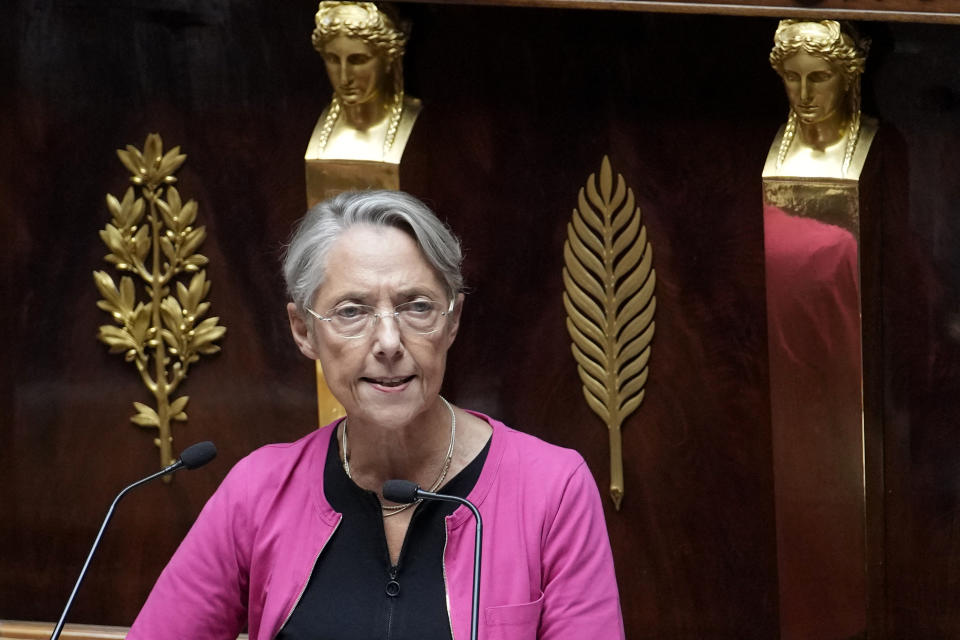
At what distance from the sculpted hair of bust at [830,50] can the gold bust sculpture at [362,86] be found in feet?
2.22

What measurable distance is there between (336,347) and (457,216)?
0.86m

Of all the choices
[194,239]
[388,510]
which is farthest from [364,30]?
[388,510]

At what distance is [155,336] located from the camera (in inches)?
132

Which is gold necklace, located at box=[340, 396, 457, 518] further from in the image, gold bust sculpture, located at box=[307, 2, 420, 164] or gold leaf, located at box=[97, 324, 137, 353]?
gold leaf, located at box=[97, 324, 137, 353]

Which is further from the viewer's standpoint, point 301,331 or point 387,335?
point 301,331

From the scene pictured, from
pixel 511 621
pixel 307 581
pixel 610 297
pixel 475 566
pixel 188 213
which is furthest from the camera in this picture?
pixel 188 213

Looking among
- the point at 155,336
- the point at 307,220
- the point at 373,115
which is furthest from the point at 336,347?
the point at 155,336

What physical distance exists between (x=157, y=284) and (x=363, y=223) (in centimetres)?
107

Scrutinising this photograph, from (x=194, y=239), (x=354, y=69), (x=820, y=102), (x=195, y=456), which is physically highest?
(x=354, y=69)

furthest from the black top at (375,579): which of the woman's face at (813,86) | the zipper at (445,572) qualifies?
the woman's face at (813,86)

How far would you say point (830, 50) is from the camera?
8.79ft

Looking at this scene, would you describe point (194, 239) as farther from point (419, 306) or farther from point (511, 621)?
point (511, 621)

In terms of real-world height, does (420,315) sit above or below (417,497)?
above

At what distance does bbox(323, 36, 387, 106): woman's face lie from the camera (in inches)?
114
